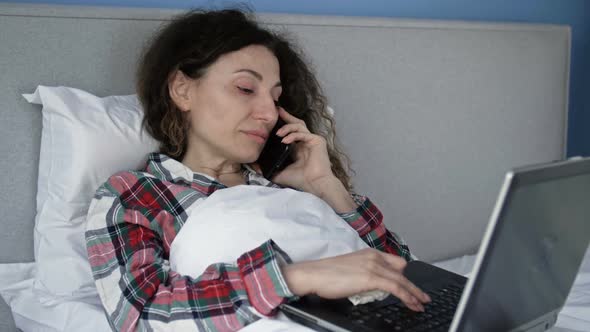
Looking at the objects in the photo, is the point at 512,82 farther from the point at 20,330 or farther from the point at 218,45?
the point at 20,330

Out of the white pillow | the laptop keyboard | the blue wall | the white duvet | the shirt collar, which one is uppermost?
the blue wall

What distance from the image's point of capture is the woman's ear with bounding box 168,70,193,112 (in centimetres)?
151

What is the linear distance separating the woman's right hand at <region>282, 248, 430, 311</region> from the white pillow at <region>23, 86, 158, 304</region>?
1.74ft

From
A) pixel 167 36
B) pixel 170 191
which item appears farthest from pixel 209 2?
pixel 170 191

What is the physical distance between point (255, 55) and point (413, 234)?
0.87 meters

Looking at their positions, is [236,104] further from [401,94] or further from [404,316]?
[401,94]

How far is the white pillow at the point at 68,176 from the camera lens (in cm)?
140

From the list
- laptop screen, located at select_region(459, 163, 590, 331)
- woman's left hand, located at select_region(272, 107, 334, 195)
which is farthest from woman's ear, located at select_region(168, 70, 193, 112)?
laptop screen, located at select_region(459, 163, 590, 331)

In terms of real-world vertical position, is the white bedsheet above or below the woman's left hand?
below

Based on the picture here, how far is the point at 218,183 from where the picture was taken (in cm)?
146

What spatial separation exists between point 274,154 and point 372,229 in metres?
0.31

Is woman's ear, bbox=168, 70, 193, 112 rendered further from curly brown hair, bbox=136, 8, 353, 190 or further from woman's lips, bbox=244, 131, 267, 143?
woman's lips, bbox=244, 131, 267, 143

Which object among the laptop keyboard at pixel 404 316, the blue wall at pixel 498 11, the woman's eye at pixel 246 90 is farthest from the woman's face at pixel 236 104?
the laptop keyboard at pixel 404 316

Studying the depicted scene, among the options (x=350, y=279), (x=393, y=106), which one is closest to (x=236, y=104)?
(x=350, y=279)
